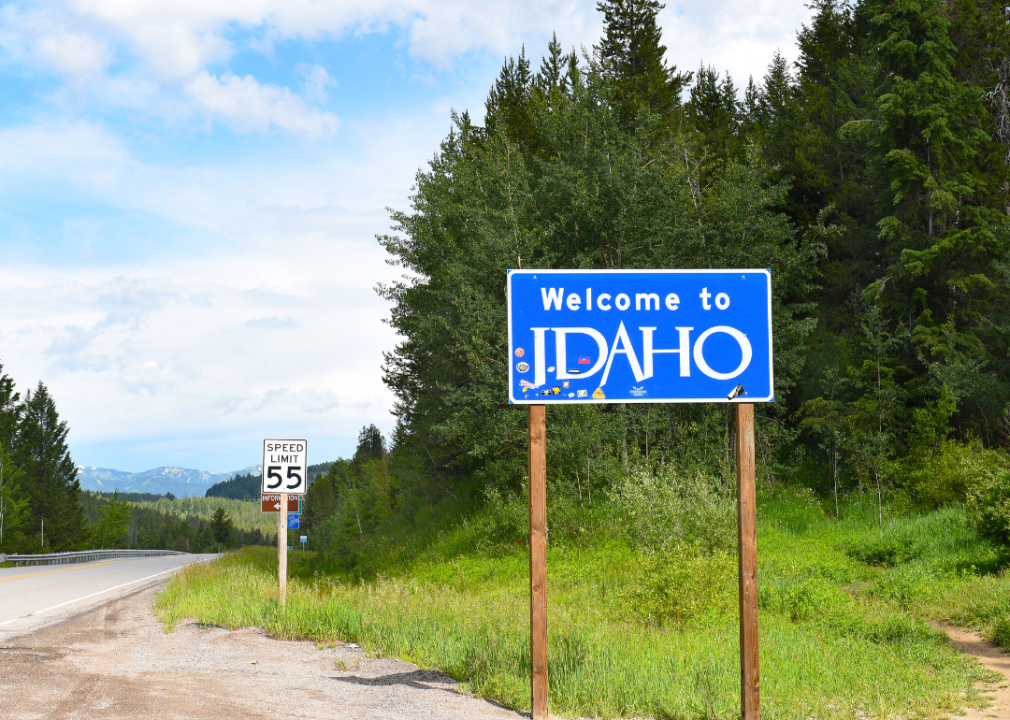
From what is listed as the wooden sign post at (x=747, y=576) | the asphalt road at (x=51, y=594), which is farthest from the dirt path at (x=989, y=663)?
the asphalt road at (x=51, y=594)

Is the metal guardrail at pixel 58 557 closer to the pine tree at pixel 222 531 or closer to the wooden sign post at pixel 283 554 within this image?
the wooden sign post at pixel 283 554

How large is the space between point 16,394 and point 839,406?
7942 centimetres

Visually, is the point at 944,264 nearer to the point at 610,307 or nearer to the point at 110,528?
the point at 610,307

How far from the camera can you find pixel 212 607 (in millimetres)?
13516

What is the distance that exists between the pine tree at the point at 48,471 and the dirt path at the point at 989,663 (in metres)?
84.9

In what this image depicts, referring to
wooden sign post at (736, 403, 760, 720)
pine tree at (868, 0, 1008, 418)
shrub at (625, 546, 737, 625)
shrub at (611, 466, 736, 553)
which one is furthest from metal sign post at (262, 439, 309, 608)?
pine tree at (868, 0, 1008, 418)

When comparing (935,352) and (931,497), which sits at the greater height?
(935,352)

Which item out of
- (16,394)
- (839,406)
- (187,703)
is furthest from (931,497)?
(16,394)

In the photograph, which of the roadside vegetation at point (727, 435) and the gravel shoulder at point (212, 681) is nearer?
the gravel shoulder at point (212, 681)

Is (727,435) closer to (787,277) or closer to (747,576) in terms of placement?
(787,277)

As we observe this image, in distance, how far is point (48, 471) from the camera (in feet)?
269

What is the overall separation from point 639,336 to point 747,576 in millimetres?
2389

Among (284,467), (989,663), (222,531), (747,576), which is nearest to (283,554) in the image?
(284,467)

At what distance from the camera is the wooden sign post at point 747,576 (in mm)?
6610
